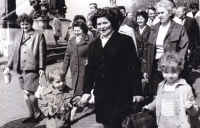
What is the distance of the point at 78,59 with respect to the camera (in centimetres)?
513

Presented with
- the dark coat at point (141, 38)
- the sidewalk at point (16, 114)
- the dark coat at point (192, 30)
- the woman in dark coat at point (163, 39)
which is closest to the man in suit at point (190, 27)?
the dark coat at point (192, 30)

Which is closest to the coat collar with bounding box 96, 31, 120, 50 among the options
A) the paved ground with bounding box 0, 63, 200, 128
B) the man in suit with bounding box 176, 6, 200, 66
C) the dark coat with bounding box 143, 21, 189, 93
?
the paved ground with bounding box 0, 63, 200, 128

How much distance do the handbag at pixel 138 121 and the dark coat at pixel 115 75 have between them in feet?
0.76

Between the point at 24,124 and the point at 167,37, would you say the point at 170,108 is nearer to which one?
the point at 167,37

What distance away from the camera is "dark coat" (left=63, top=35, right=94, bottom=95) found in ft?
16.8

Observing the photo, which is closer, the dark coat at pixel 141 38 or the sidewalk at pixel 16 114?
the sidewalk at pixel 16 114

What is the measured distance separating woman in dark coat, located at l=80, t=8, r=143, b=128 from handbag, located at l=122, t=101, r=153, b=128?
20 cm

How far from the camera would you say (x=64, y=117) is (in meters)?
3.57

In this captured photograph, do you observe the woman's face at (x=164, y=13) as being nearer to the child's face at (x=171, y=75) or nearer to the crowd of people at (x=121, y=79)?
the crowd of people at (x=121, y=79)

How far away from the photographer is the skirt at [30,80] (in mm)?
4789

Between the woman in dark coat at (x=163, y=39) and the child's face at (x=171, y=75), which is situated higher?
the woman in dark coat at (x=163, y=39)

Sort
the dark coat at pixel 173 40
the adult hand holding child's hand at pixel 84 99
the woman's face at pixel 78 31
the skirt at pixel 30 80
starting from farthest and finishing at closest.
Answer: the woman's face at pixel 78 31
the skirt at pixel 30 80
the dark coat at pixel 173 40
the adult hand holding child's hand at pixel 84 99

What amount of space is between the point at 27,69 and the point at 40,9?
522cm

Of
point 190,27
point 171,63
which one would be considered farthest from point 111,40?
point 190,27
